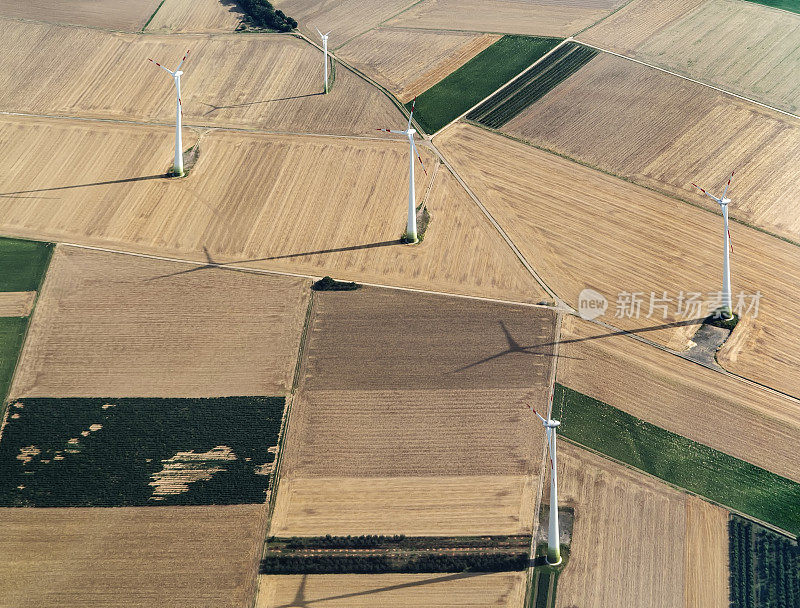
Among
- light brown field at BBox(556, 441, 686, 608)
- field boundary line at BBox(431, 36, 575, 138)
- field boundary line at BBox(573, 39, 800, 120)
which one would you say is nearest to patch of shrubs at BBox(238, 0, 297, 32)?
field boundary line at BBox(431, 36, 575, 138)

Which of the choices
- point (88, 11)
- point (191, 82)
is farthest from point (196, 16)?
point (191, 82)

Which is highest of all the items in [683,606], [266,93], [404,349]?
[266,93]

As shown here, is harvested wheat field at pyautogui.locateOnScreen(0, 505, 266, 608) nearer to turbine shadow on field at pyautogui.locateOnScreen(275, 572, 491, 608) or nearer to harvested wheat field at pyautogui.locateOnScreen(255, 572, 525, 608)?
harvested wheat field at pyautogui.locateOnScreen(255, 572, 525, 608)

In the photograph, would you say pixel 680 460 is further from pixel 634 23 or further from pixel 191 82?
pixel 191 82

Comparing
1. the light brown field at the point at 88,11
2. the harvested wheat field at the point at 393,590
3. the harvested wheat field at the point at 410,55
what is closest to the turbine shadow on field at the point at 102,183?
the harvested wheat field at the point at 410,55

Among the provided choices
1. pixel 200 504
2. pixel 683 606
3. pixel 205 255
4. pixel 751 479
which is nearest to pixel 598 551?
pixel 683 606

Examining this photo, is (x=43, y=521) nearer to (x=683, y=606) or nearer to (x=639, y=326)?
(x=683, y=606)

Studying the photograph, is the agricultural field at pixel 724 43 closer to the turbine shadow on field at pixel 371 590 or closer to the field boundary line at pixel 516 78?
the field boundary line at pixel 516 78

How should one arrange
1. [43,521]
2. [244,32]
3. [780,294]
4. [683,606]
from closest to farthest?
[683,606], [43,521], [780,294], [244,32]
